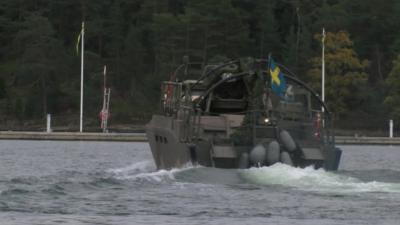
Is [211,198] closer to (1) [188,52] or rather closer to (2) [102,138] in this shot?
(2) [102,138]

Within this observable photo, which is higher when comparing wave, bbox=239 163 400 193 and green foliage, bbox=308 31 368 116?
green foliage, bbox=308 31 368 116

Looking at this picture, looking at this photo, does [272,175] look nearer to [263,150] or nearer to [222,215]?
[263,150]

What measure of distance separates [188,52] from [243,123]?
7268cm

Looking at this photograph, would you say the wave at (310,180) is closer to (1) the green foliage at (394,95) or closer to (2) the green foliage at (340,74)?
(1) the green foliage at (394,95)

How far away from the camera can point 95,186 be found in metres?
34.6

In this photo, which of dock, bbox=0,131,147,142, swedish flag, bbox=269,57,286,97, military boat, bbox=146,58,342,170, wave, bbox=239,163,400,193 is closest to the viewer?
wave, bbox=239,163,400,193

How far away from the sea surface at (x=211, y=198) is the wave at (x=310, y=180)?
3cm

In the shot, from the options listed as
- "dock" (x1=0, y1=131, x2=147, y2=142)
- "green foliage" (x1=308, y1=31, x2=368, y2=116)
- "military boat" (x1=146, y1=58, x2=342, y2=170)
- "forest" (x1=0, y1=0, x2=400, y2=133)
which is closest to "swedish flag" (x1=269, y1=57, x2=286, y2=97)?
"military boat" (x1=146, y1=58, x2=342, y2=170)

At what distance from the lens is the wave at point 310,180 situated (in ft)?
110

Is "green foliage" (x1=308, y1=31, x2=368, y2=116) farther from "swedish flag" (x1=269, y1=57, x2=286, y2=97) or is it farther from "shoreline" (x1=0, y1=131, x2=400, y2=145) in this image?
"swedish flag" (x1=269, y1=57, x2=286, y2=97)

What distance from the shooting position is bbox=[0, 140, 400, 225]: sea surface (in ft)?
90.6

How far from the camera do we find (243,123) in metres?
40.4

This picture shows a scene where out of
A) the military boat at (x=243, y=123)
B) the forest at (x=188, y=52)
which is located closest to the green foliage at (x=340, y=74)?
the forest at (x=188, y=52)

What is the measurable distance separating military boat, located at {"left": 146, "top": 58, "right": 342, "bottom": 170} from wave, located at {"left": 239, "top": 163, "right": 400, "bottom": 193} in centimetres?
111
